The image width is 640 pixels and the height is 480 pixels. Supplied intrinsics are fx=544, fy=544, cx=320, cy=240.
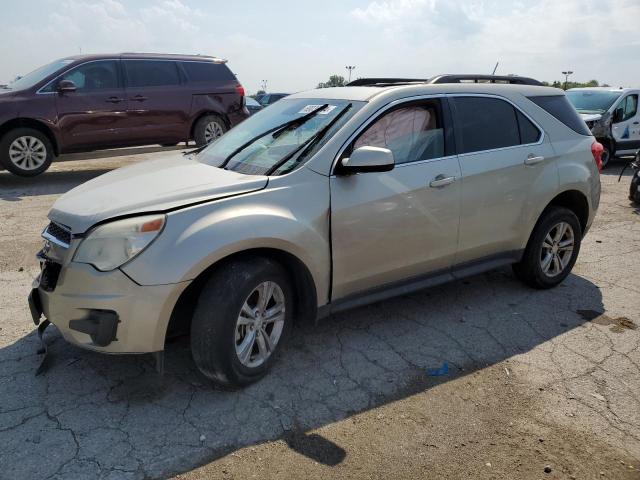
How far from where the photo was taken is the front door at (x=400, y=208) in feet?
11.3

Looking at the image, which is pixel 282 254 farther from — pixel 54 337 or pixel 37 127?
pixel 37 127

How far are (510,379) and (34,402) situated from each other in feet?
9.28

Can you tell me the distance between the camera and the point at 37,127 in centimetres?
870

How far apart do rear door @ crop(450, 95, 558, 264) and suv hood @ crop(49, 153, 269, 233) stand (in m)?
1.67

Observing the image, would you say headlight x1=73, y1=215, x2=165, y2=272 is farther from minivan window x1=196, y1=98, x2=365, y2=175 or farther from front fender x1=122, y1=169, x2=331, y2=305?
minivan window x1=196, y1=98, x2=365, y2=175

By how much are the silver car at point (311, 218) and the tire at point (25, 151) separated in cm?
558

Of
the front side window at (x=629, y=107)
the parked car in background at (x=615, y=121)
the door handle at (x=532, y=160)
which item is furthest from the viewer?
the front side window at (x=629, y=107)

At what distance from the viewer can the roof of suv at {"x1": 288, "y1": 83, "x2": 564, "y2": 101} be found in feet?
12.5

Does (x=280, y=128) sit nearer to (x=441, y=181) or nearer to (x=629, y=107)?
(x=441, y=181)

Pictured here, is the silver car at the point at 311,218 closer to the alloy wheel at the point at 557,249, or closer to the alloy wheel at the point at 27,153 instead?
the alloy wheel at the point at 557,249

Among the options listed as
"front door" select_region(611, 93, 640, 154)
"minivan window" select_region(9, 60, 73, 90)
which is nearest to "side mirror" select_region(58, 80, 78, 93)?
"minivan window" select_region(9, 60, 73, 90)

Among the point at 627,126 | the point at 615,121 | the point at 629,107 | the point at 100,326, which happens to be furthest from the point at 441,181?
the point at 629,107

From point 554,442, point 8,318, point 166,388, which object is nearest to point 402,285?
point 554,442

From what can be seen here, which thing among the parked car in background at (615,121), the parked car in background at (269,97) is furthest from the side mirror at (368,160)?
the parked car in background at (269,97)
